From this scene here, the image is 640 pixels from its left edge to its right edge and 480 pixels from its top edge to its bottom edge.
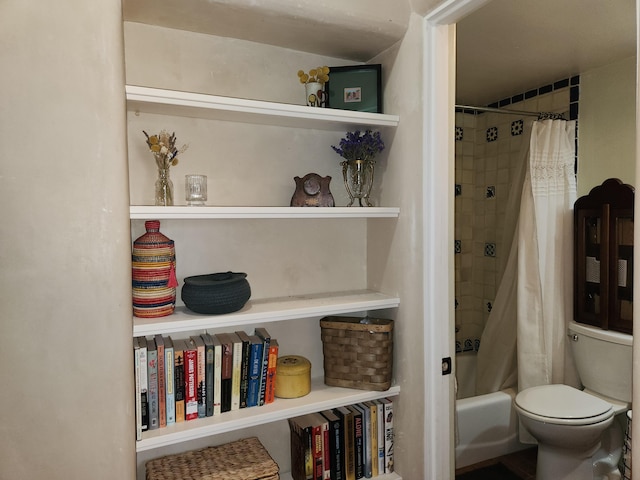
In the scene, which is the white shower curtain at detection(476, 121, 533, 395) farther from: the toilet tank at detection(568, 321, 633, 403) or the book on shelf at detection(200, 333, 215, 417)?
the book on shelf at detection(200, 333, 215, 417)

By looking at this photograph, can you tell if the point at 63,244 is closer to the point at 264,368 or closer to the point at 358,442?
the point at 264,368

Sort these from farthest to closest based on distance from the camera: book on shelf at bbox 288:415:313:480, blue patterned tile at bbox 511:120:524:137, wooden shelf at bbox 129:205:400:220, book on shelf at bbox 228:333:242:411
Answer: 1. blue patterned tile at bbox 511:120:524:137
2. book on shelf at bbox 288:415:313:480
3. book on shelf at bbox 228:333:242:411
4. wooden shelf at bbox 129:205:400:220

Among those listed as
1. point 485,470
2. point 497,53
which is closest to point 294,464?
point 485,470

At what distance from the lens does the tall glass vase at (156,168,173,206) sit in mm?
1403

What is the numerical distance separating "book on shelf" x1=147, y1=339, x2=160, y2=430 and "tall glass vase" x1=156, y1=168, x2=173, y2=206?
46 cm

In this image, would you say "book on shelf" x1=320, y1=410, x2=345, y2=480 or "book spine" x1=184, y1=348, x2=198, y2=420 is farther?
"book on shelf" x1=320, y1=410, x2=345, y2=480

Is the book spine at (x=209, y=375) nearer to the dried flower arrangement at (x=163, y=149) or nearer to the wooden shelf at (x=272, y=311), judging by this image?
the wooden shelf at (x=272, y=311)

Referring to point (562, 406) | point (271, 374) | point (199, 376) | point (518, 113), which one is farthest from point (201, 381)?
point (518, 113)

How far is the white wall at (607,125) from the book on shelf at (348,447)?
1.93m

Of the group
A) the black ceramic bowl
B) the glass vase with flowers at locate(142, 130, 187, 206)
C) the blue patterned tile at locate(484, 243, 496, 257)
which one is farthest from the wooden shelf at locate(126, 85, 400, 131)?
the blue patterned tile at locate(484, 243, 496, 257)

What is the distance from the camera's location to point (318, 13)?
56.1 inches

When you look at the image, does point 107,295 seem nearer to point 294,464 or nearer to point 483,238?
point 294,464

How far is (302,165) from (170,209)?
0.63m

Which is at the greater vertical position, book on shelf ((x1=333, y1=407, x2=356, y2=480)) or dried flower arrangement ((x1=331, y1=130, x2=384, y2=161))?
dried flower arrangement ((x1=331, y1=130, x2=384, y2=161))
